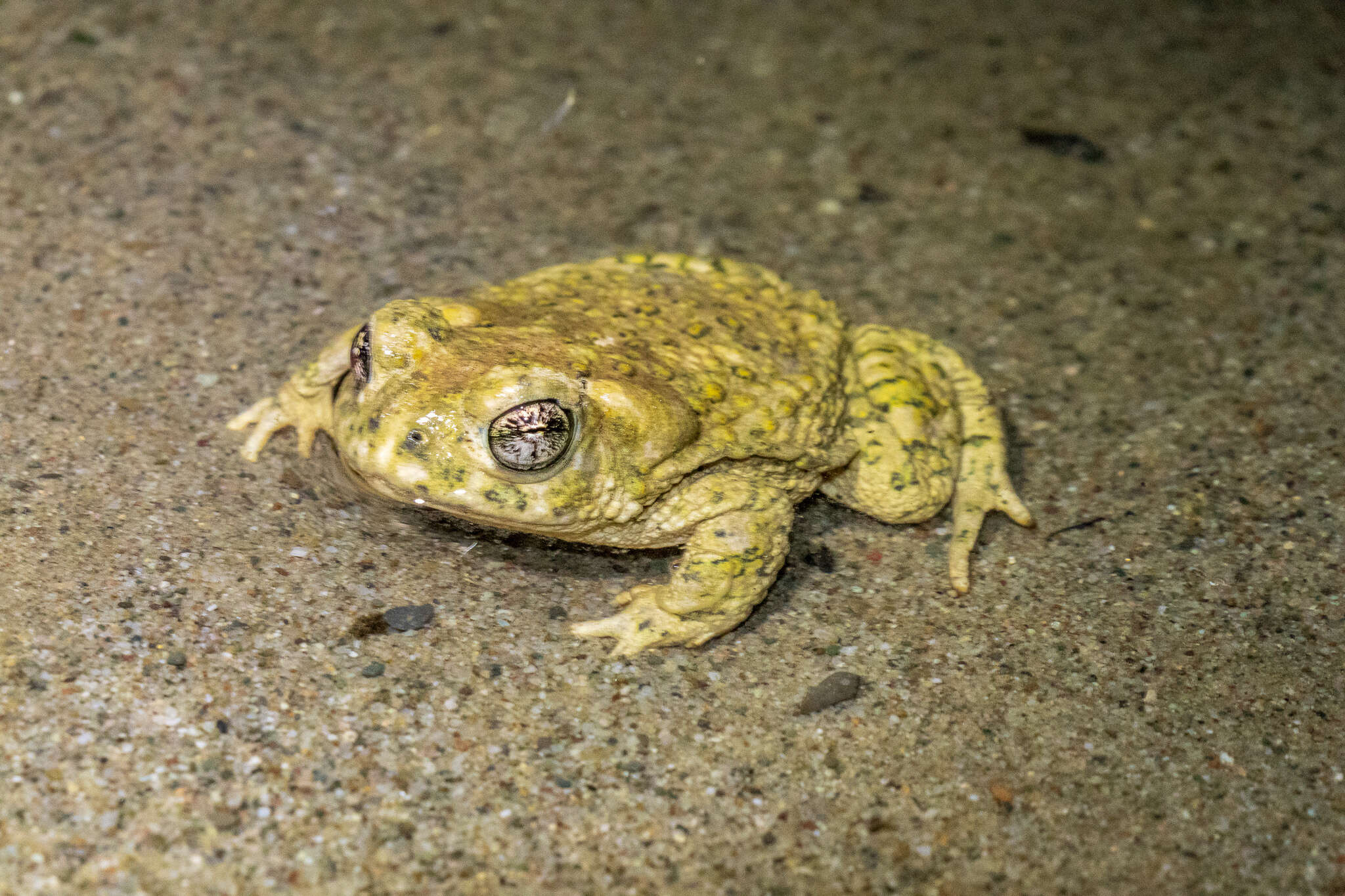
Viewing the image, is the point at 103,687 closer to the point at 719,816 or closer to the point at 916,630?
the point at 719,816

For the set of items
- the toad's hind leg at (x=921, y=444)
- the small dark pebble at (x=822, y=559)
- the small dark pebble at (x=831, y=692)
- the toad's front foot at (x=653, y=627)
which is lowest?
the small dark pebble at (x=822, y=559)

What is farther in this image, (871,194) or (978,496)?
(871,194)

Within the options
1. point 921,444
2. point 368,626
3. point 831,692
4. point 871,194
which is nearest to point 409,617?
point 368,626

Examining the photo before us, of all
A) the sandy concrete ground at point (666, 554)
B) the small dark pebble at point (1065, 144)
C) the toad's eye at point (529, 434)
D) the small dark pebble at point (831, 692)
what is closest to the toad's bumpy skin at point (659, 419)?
the toad's eye at point (529, 434)

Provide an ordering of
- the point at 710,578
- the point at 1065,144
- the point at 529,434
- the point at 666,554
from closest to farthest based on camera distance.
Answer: the point at 529,434 → the point at 710,578 → the point at 666,554 → the point at 1065,144

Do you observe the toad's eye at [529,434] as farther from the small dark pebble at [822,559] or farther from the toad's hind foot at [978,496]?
the toad's hind foot at [978,496]

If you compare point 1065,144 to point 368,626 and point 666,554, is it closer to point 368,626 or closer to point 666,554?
point 666,554

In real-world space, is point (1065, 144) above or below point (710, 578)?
above

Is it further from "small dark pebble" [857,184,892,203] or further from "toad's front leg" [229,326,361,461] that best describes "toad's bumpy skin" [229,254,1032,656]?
"small dark pebble" [857,184,892,203]

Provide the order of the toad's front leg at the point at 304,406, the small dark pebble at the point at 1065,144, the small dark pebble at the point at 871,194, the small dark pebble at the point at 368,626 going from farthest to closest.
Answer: the small dark pebble at the point at 1065,144
the small dark pebble at the point at 871,194
the toad's front leg at the point at 304,406
the small dark pebble at the point at 368,626
